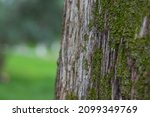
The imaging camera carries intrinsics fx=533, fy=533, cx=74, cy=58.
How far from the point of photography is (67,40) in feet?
11.2

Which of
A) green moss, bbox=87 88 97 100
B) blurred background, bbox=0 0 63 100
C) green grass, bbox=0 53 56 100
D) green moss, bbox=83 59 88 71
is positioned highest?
green moss, bbox=83 59 88 71

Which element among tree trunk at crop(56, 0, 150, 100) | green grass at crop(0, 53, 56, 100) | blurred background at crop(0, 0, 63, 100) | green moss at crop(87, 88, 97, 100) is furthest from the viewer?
green grass at crop(0, 53, 56, 100)

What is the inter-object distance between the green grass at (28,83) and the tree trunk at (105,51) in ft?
34.4

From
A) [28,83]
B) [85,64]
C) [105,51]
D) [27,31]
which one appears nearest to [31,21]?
[27,31]

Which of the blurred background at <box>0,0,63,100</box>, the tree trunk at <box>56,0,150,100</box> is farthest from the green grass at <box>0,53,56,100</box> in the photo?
the tree trunk at <box>56,0,150,100</box>

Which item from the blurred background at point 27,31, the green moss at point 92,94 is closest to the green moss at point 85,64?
the green moss at point 92,94

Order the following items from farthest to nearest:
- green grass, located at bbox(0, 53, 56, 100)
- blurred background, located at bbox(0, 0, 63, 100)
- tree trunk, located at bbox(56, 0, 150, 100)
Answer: green grass, located at bbox(0, 53, 56, 100) → blurred background, located at bbox(0, 0, 63, 100) → tree trunk, located at bbox(56, 0, 150, 100)

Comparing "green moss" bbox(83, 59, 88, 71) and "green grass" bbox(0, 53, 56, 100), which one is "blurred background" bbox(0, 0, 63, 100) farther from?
"green moss" bbox(83, 59, 88, 71)

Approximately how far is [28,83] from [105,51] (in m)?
14.2

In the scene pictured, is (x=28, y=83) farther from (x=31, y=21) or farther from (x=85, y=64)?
(x=85, y=64)

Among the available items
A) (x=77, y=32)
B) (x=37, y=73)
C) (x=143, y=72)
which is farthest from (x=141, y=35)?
(x=37, y=73)

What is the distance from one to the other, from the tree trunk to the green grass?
1050cm

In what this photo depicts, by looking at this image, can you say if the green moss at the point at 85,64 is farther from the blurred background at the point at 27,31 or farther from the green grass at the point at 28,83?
the green grass at the point at 28,83

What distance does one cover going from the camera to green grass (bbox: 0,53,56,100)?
48.7 feet
